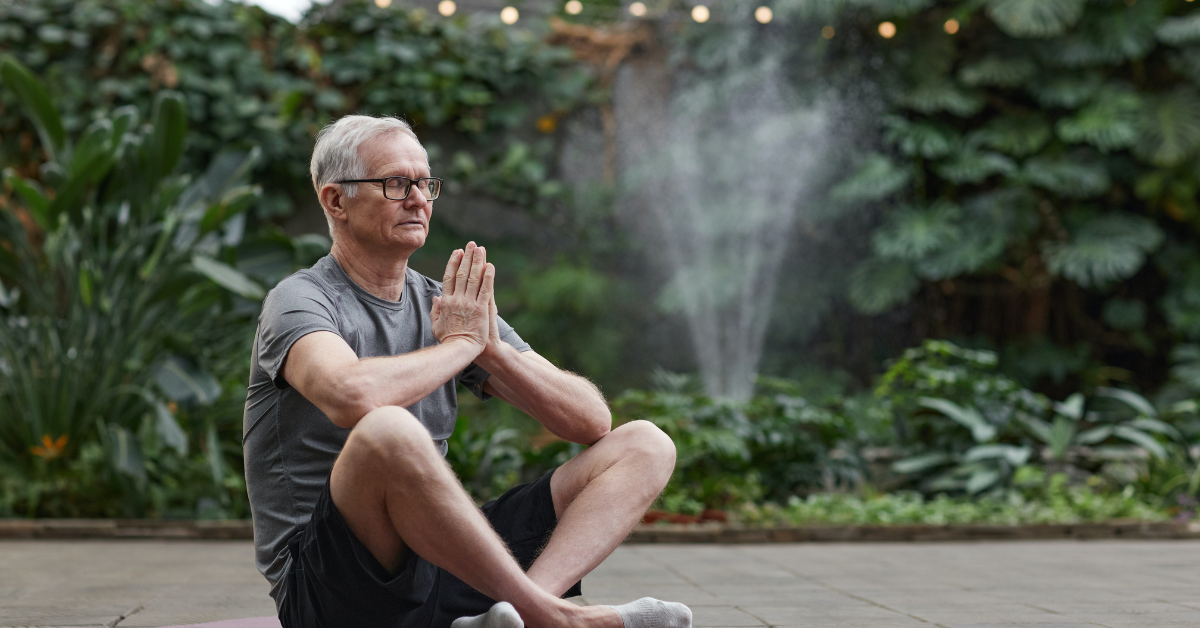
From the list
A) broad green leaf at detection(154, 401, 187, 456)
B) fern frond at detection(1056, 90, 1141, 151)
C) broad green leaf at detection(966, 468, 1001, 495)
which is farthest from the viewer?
fern frond at detection(1056, 90, 1141, 151)

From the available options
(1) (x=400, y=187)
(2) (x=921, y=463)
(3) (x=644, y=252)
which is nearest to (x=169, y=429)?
(1) (x=400, y=187)

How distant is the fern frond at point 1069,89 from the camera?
21.8ft

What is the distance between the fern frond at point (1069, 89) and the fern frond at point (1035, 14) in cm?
44

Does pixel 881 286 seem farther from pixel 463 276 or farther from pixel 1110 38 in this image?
pixel 463 276

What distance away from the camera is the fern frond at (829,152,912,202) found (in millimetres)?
6934

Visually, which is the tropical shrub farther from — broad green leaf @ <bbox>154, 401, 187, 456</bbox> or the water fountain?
the water fountain

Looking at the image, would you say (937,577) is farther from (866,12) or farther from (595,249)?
(866,12)

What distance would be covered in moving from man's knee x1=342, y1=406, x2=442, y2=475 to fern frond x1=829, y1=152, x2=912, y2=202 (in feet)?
19.7

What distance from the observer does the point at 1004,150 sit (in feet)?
22.8

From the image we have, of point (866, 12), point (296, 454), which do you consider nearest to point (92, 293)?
point (296, 454)

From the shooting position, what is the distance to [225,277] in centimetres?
395

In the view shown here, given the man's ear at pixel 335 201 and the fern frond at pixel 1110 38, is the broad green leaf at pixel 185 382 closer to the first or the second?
the man's ear at pixel 335 201

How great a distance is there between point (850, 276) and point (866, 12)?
6.50 ft

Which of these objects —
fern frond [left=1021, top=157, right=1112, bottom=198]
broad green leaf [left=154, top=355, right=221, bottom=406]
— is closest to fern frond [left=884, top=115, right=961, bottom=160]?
fern frond [left=1021, top=157, right=1112, bottom=198]
